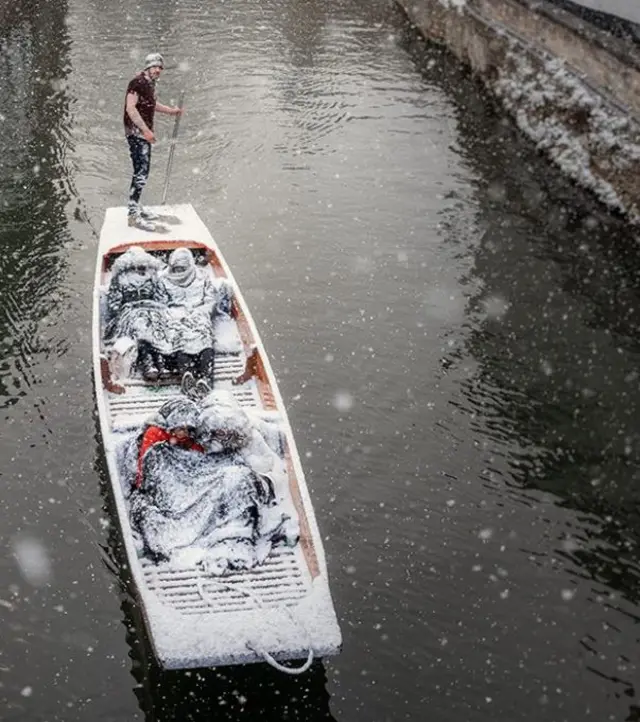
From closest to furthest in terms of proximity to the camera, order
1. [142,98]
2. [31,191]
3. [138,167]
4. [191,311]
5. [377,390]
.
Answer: [191,311]
[377,390]
[142,98]
[138,167]
[31,191]

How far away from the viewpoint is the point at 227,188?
16.7 meters

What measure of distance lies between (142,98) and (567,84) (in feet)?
26.6

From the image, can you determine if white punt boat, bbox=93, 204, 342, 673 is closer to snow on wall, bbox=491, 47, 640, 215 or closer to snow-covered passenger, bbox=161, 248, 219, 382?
snow-covered passenger, bbox=161, 248, 219, 382

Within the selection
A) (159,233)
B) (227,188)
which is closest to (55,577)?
(159,233)

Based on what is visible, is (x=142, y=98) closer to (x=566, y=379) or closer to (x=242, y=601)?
(x=566, y=379)

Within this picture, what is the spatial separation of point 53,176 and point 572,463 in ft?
34.7

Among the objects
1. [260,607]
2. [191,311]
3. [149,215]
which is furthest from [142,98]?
[260,607]

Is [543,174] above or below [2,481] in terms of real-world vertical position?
above

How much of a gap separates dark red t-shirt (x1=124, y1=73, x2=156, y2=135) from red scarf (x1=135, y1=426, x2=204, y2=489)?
6.42m

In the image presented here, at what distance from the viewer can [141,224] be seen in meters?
13.4

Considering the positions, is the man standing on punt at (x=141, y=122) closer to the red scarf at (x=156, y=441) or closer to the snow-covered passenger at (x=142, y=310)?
the snow-covered passenger at (x=142, y=310)

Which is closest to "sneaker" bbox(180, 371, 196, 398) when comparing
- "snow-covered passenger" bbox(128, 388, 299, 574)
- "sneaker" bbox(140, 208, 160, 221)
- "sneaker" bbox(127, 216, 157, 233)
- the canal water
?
"snow-covered passenger" bbox(128, 388, 299, 574)

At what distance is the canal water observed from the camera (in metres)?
8.27

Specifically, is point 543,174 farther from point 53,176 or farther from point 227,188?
point 53,176
